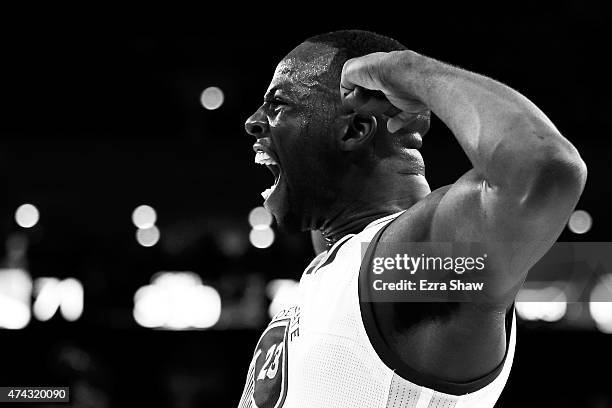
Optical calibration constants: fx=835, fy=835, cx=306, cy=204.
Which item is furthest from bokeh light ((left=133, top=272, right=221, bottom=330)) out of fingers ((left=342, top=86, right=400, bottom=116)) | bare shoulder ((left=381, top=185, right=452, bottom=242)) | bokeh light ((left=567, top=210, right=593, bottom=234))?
bare shoulder ((left=381, top=185, right=452, bottom=242))

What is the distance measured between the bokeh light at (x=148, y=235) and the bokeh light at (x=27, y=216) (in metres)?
1.12

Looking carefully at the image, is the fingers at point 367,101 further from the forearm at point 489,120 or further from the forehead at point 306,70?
the forehead at point 306,70

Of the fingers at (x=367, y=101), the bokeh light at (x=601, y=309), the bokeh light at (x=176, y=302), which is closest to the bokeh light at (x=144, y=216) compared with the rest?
the bokeh light at (x=176, y=302)

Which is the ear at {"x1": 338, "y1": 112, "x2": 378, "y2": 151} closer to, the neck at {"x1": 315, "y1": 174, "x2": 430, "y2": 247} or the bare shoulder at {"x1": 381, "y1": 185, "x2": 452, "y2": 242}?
the neck at {"x1": 315, "y1": 174, "x2": 430, "y2": 247}

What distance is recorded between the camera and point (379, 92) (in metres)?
1.63

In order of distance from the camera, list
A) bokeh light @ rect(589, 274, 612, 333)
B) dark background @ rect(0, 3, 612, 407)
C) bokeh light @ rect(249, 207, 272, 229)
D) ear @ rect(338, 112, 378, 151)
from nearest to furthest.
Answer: ear @ rect(338, 112, 378, 151) → dark background @ rect(0, 3, 612, 407) → bokeh light @ rect(589, 274, 612, 333) → bokeh light @ rect(249, 207, 272, 229)

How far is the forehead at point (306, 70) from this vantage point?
6.39 feet

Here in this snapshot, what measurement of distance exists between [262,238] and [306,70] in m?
6.89

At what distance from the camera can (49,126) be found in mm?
8117

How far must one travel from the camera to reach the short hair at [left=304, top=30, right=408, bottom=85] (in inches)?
77.5

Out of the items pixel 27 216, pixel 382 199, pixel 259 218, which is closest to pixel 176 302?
pixel 259 218

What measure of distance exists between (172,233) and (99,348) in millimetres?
2262

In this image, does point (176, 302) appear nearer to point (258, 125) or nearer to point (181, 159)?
point (181, 159)

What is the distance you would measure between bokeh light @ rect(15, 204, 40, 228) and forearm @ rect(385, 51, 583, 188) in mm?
7583
